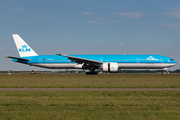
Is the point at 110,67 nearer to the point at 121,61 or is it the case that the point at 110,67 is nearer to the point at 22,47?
the point at 121,61

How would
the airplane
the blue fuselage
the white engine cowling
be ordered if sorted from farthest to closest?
the blue fuselage → the airplane → the white engine cowling

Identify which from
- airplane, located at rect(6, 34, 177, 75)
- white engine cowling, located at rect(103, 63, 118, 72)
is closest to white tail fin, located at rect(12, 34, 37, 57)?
airplane, located at rect(6, 34, 177, 75)

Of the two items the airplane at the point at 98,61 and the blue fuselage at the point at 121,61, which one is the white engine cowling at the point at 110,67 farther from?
the blue fuselage at the point at 121,61

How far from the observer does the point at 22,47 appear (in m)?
51.7

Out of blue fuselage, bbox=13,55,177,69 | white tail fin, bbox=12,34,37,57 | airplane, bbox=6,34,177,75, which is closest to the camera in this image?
airplane, bbox=6,34,177,75

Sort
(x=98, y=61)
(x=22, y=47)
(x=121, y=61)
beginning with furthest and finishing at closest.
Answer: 1. (x=22, y=47)
2. (x=121, y=61)
3. (x=98, y=61)

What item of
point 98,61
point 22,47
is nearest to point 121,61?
point 98,61

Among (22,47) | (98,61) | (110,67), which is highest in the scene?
(22,47)

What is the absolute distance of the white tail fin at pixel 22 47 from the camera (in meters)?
51.4

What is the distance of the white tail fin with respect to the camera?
51.4 meters

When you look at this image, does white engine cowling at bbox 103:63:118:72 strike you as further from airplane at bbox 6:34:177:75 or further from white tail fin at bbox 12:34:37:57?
white tail fin at bbox 12:34:37:57

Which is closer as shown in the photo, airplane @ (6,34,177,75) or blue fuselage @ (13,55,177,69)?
airplane @ (6,34,177,75)

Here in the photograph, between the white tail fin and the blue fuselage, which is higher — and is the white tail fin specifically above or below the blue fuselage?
above

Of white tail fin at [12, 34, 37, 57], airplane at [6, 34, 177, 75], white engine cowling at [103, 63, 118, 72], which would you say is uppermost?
white tail fin at [12, 34, 37, 57]
